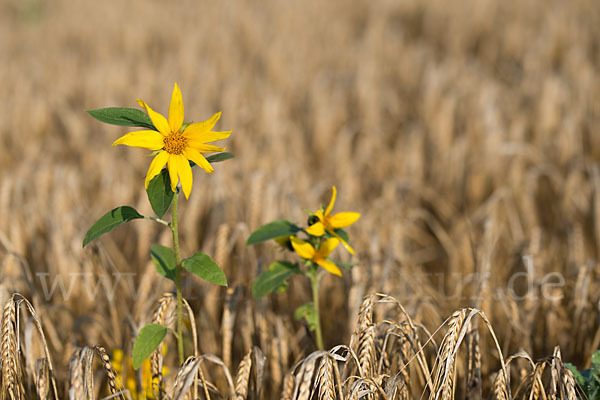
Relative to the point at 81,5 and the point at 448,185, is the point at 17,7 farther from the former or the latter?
the point at 448,185

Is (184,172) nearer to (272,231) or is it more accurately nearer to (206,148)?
(206,148)

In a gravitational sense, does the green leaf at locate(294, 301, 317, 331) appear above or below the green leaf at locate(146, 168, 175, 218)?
below

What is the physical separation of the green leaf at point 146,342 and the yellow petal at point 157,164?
0.97 ft

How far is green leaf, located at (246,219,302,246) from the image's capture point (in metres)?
1.08

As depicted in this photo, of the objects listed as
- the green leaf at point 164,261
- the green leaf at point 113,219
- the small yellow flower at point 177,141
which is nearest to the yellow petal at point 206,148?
the small yellow flower at point 177,141

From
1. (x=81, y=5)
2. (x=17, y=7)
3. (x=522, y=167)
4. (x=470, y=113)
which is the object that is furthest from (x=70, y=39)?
(x=522, y=167)

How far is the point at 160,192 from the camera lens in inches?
36.1

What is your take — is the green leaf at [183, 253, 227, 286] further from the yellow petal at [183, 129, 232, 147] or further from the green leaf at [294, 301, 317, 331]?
the green leaf at [294, 301, 317, 331]

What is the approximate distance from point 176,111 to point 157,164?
0.10 m

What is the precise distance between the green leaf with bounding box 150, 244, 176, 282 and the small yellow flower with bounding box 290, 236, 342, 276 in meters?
0.24

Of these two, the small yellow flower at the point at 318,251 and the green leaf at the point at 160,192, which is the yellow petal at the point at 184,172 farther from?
the small yellow flower at the point at 318,251

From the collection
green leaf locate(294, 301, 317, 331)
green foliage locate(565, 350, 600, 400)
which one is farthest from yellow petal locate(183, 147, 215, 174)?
green foliage locate(565, 350, 600, 400)

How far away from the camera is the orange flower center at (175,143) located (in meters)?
0.93

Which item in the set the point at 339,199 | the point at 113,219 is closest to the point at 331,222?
the point at 113,219
